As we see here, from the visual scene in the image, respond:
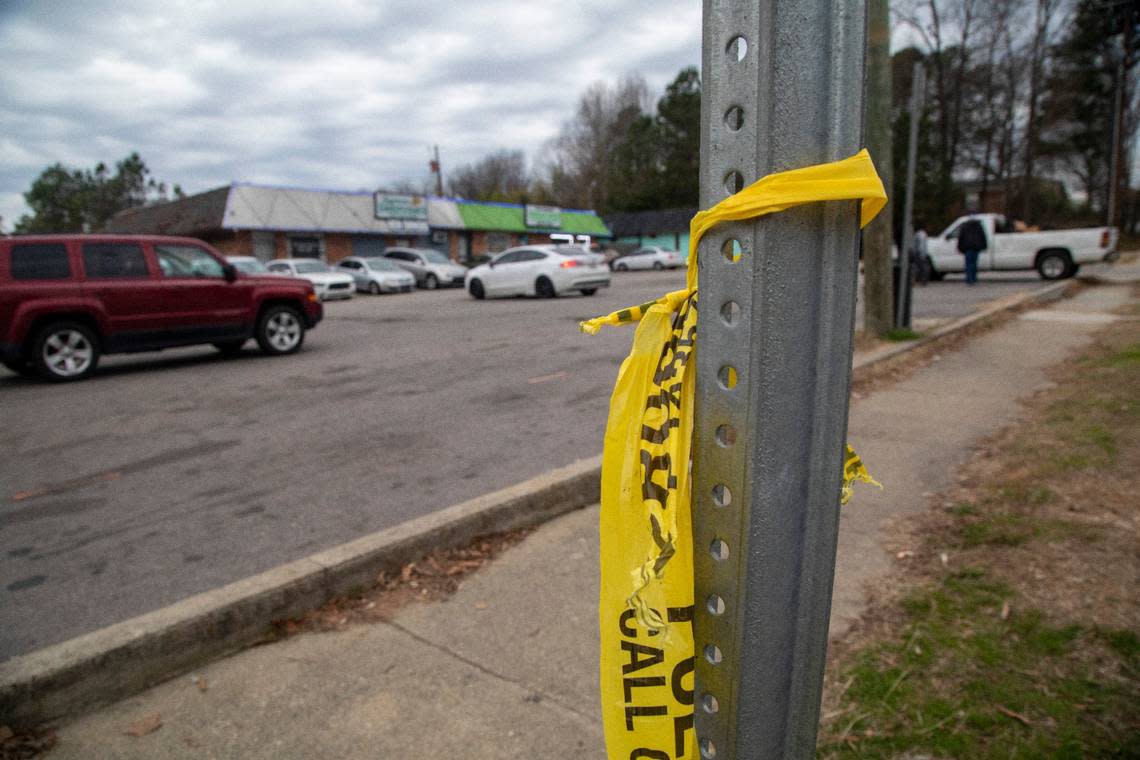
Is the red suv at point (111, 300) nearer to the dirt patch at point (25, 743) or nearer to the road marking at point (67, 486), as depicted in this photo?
the road marking at point (67, 486)

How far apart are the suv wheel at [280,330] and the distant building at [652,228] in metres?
44.6

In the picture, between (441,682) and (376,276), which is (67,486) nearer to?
(441,682)

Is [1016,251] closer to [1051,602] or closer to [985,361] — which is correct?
[985,361]

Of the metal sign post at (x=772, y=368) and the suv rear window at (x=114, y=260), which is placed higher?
the suv rear window at (x=114, y=260)

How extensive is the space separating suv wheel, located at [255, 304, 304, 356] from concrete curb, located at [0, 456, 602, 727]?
8.14 meters

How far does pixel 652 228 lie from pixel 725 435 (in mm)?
57504

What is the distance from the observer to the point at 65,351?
9273 millimetres

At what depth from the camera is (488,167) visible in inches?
3054

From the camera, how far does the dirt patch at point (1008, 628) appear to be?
2.05m

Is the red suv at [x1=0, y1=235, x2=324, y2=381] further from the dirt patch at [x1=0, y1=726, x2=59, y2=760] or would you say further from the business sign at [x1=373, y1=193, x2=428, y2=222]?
the business sign at [x1=373, y1=193, x2=428, y2=222]

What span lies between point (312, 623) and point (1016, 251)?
72.4 ft

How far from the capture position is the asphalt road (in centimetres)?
354

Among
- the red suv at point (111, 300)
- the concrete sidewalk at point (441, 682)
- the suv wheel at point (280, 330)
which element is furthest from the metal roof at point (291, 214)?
the concrete sidewalk at point (441, 682)

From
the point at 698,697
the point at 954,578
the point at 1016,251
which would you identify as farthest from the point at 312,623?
the point at 1016,251
